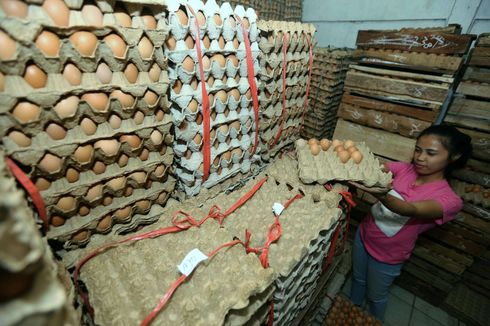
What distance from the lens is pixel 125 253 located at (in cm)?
133

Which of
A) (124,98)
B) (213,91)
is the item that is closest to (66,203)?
(124,98)

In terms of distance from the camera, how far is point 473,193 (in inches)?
108

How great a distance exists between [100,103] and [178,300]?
1054mm

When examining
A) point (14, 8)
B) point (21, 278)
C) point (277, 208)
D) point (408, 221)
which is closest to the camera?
point (21, 278)

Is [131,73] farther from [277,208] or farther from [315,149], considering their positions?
[315,149]

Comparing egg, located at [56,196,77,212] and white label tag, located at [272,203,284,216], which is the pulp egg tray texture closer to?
egg, located at [56,196,77,212]

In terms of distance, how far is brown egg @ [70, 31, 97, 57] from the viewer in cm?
103

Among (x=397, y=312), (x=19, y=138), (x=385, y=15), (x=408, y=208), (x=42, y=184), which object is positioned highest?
(x=385, y=15)

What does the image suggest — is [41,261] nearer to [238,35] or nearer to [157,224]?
[157,224]

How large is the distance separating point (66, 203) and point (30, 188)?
0.74ft

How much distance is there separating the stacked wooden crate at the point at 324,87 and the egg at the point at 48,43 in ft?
11.9

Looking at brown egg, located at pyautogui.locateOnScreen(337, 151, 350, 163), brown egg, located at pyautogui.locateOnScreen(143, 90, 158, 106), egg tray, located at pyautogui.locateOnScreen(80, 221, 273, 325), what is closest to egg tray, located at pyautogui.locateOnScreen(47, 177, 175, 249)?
egg tray, located at pyautogui.locateOnScreen(80, 221, 273, 325)

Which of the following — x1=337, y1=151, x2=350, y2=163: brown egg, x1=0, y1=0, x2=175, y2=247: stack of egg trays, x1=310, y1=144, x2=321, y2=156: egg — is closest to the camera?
x1=0, y1=0, x2=175, y2=247: stack of egg trays

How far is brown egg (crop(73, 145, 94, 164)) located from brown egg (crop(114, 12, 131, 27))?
2.10 feet
